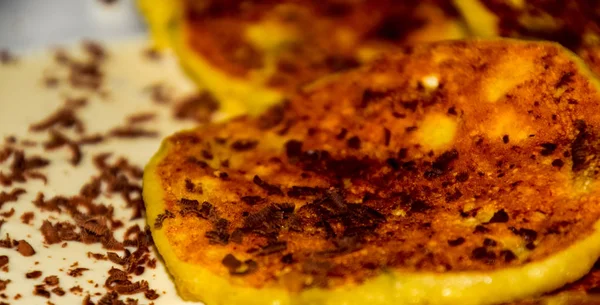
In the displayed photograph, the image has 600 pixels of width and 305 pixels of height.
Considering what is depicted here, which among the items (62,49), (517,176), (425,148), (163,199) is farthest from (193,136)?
(62,49)

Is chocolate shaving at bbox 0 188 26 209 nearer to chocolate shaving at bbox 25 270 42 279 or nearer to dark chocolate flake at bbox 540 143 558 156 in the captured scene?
chocolate shaving at bbox 25 270 42 279

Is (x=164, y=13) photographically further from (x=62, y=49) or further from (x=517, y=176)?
(x=517, y=176)

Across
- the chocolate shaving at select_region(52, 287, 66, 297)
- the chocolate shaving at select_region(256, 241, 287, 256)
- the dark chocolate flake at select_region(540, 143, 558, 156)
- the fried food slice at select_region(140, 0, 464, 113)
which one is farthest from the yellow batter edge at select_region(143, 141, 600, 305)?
the fried food slice at select_region(140, 0, 464, 113)

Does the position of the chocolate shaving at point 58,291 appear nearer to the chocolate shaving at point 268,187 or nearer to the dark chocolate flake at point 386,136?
the chocolate shaving at point 268,187

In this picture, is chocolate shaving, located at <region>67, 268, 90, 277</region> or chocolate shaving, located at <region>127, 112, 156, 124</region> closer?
chocolate shaving, located at <region>67, 268, 90, 277</region>

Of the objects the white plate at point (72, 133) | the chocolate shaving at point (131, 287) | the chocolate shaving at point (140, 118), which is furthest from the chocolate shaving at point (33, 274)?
the chocolate shaving at point (140, 118)

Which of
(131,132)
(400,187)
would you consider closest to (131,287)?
(400,187)
